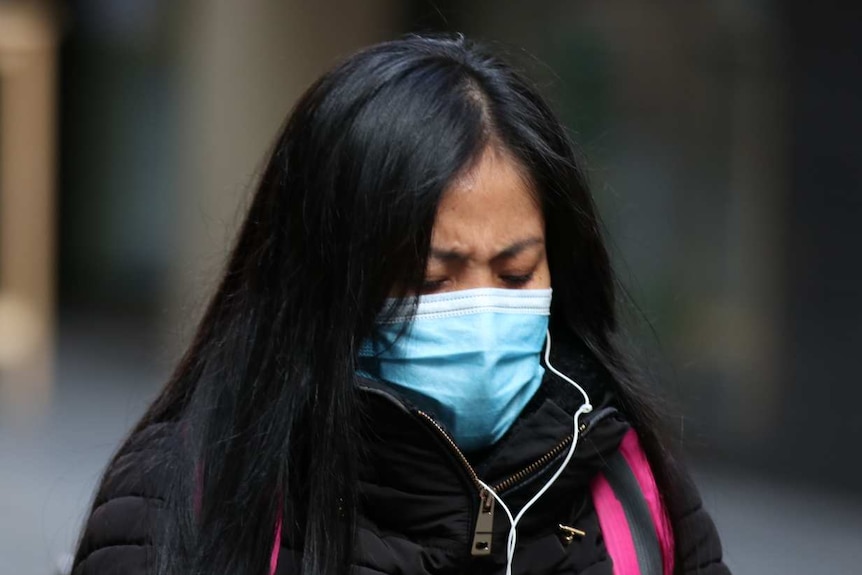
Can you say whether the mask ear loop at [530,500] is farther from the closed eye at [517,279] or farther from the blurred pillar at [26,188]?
the blurred pillar at [26,188]

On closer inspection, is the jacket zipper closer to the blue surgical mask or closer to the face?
the blue surgical mask

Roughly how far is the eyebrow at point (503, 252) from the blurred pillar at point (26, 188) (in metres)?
8.38

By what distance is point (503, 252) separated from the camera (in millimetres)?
1943

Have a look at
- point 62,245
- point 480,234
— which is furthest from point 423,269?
point 62,245

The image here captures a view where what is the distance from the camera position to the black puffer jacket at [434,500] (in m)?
1.88

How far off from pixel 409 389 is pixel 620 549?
0.39 meters

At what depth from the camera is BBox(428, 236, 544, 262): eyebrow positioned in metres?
1.91

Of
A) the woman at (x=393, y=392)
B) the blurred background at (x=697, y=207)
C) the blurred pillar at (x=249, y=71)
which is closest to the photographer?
the woman at (x=393, y=392)

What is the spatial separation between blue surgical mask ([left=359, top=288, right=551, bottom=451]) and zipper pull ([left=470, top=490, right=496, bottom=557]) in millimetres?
132

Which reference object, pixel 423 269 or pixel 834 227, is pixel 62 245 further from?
pixel 423 269

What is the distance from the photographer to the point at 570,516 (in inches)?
78.5

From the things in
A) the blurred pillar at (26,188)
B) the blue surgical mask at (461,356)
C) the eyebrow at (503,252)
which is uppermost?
the eyebrow at (503,252)

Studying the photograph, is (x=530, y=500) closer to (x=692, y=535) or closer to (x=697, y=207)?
(x=692, y=535)

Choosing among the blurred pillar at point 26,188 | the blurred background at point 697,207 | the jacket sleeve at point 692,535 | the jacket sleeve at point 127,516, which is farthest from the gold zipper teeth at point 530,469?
the blurred pillar at point 26,188
